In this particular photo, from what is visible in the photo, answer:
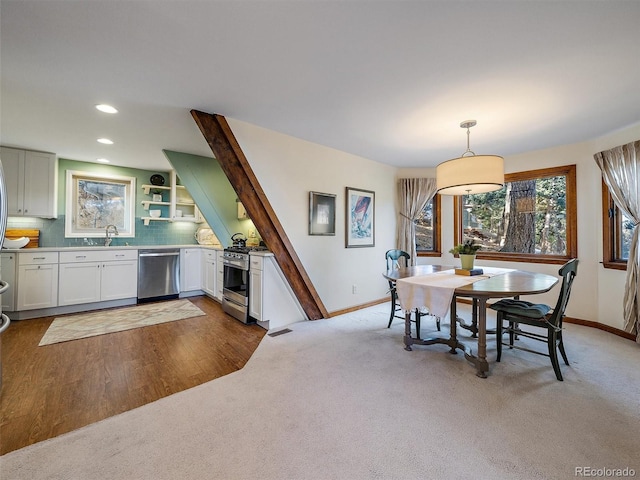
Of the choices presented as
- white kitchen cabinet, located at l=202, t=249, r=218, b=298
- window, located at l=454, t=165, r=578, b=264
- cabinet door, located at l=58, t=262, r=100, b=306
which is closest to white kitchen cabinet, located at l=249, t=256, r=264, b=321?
white kitchen cabinet, located at l=202, t=249, r=218, b=298

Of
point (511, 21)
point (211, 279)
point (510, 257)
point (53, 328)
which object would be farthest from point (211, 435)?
point (510, 257)

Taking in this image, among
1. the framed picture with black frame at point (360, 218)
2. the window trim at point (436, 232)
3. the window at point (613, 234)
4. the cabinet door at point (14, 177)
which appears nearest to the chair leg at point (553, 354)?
the window at point (613, 234)

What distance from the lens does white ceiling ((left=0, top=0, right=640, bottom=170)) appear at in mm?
1462

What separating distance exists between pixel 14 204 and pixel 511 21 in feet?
19.1

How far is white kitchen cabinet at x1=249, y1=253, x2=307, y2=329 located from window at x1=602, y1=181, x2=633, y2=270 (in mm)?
3873

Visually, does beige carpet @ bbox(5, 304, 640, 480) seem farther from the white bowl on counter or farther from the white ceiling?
the white bowl on counter

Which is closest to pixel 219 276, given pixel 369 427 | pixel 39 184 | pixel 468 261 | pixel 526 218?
pixel 39 184

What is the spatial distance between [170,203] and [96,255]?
57.0 inches

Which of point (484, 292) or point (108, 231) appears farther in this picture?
point (108, 231)

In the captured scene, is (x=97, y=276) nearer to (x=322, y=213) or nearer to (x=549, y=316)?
(x=322, y=213)

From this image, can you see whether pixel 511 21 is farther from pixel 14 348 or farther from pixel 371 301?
pixel 14 348

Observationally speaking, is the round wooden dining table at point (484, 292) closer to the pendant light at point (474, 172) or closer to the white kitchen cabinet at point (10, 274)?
the pendant light at point (474, 172)

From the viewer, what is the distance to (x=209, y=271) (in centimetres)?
468

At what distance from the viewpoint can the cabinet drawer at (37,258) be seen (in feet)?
11.4
